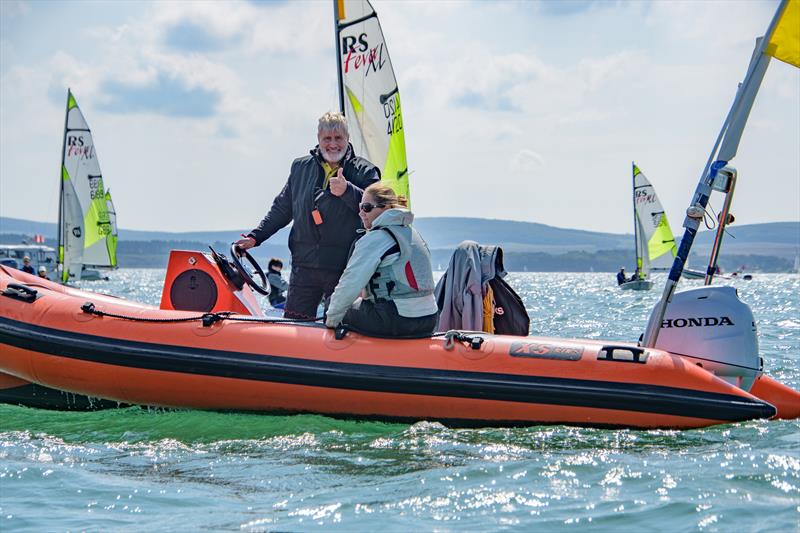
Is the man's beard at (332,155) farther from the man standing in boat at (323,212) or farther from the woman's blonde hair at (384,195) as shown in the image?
the woman's blonde hair at (384,195)

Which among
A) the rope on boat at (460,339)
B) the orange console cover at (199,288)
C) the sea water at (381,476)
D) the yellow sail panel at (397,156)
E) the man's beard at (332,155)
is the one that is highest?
the yellow sail panel at (397,156)

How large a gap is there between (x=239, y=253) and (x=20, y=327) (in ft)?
4.46

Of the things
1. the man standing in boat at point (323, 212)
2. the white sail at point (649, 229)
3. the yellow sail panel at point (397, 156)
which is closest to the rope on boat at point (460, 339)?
the man standing in boat at point (323, 212)

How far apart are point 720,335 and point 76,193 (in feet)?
84.3

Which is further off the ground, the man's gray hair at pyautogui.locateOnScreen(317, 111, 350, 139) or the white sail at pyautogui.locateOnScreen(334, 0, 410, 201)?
the white sail at pyautogui.locateOnScreen(334, 0, 410, 201)

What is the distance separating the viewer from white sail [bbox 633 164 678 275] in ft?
120

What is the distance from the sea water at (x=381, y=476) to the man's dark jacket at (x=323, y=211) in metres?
1.02

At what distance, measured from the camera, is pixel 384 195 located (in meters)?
5.23

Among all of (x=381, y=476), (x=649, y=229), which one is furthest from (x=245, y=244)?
(x=649, y=229)

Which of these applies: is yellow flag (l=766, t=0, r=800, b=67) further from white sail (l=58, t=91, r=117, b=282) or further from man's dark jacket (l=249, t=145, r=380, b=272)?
white sail (l=58, t=91, r=117, b=282)

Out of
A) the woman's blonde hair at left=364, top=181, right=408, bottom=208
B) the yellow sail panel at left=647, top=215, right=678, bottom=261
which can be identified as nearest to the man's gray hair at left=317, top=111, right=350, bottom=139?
the woman's blonde hair at left=364, top=181, right=408, bottom=208

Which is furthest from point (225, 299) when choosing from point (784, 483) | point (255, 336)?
point (784, 483)

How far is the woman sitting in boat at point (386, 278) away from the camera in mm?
5172

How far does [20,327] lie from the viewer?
592cm
